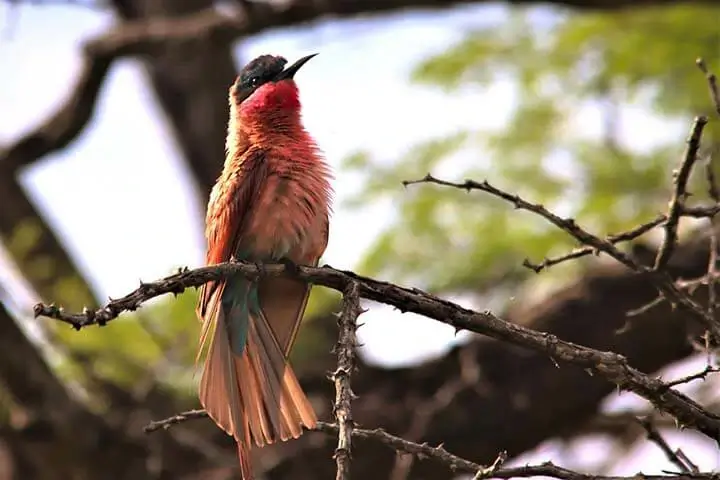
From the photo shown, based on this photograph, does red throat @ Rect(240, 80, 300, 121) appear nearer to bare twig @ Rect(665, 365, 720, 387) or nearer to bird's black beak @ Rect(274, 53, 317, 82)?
bird's black beak @ Rect(274, 53, 317, 82)

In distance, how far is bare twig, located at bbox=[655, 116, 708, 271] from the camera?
7.91 ft

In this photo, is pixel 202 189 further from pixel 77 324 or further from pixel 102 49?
pixel 77 324

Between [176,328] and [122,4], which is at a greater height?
[122,4]

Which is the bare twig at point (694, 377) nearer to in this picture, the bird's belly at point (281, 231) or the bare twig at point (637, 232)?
the bare twig at point (637, 232)

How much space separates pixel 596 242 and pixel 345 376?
783mm

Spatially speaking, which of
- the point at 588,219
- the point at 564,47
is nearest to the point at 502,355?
the point at 588,219

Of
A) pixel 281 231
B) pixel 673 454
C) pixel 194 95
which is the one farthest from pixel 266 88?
pixel 194 95

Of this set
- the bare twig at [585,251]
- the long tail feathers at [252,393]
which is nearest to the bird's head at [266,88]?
the long tail feathers at [252,393]

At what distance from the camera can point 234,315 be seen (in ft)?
10.7

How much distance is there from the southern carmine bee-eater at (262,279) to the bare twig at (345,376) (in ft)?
2.07

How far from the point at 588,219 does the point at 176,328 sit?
205 centimetres

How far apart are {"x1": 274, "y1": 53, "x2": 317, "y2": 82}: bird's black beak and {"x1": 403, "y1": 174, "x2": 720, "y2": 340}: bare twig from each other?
1624mm

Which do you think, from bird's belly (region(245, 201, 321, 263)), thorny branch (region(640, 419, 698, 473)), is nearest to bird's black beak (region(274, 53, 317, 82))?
bird's belly (region(245, 201, 321, 263))

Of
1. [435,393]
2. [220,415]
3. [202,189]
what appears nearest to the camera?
[220,415]
